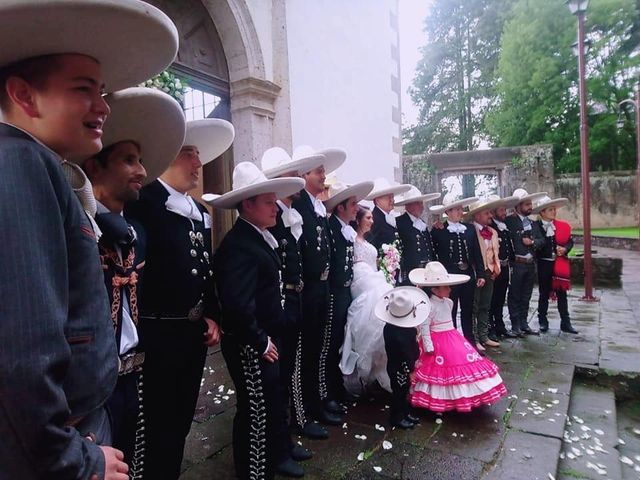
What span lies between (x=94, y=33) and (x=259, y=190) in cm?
140

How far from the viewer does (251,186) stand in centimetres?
250

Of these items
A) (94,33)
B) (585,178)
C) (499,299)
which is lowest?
(499,299)

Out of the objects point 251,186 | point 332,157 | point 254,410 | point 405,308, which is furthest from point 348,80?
point 254,410

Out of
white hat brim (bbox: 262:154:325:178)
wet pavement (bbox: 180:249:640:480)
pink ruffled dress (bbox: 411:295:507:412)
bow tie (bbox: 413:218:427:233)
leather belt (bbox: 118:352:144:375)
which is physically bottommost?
wet pavement (bbox: 180:249:640:480)

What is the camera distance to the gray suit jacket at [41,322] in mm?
886

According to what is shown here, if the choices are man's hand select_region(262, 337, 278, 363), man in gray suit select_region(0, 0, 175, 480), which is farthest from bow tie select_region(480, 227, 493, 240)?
man in gray suit select_region(0, 0, 175, 480)

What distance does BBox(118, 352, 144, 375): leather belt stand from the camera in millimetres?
1651

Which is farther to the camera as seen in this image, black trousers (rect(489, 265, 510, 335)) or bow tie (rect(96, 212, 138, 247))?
black trousers (rect(489, 265, 510, 335))

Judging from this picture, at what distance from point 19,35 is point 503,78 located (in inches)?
1243

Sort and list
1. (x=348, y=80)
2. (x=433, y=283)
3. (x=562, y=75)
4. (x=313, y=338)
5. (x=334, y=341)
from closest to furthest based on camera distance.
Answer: (x=313, y=338)
(x=334, y=341)
(x=433, y=283)
(x=348, y=80)
(x=562, y=75)

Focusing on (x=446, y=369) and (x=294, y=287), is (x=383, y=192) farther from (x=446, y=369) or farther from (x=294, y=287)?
(x=294, y=287)

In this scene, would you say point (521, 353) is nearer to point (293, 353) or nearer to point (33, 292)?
point (293, 353)

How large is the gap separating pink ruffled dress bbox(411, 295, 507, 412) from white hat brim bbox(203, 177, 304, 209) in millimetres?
1755

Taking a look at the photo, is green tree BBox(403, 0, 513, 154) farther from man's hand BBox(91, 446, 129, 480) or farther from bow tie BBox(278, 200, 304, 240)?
man's hand BBox(91, 446, 129, 480)
